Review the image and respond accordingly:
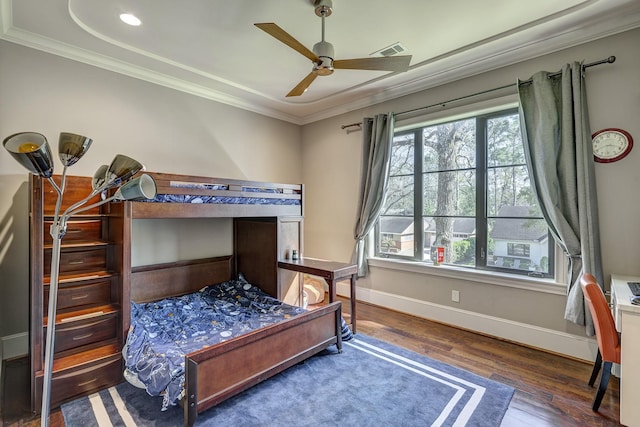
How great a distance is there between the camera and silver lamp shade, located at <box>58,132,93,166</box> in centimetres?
138

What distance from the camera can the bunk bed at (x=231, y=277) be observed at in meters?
1.94

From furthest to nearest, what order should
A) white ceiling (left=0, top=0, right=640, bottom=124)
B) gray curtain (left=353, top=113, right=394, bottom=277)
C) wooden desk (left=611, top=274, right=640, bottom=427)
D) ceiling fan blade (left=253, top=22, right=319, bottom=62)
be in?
1. gray curtain (left=353, top=113, right=394, bottom=277)
2. white ceiling (left=0, top=0, right=640, bottom=124)
3. ceiling fan blade (left=253, top=22, right=319, bottom=62)
4. wooden desk (left=611, top=274, right=640, bottom=427)

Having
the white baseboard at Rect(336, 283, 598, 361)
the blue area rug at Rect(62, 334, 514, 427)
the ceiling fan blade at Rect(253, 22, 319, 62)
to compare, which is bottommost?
the blue area rug at Rect(62, 334, 514, 427)

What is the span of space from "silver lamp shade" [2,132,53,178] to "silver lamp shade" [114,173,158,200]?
0.31 metres

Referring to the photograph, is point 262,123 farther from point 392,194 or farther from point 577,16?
point 577,16

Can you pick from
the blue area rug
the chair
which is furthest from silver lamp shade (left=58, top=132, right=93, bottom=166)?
the chair

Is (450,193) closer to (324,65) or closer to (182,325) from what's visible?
(324,65)

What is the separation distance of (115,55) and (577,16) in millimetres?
4119

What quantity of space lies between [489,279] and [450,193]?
1.04 metres

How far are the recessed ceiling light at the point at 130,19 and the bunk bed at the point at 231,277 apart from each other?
126cm

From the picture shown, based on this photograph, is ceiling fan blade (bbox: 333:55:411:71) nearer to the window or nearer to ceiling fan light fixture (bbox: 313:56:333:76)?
ceiling fan light fixture (bbox: 313:56:333:76)

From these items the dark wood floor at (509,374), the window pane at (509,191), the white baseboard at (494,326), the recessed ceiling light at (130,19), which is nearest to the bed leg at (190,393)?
the dark wood floor at (509,374)

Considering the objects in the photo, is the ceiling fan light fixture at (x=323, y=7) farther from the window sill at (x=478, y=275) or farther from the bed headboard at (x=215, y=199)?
the window sill at (x=478, y=275)

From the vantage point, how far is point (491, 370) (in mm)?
2545
